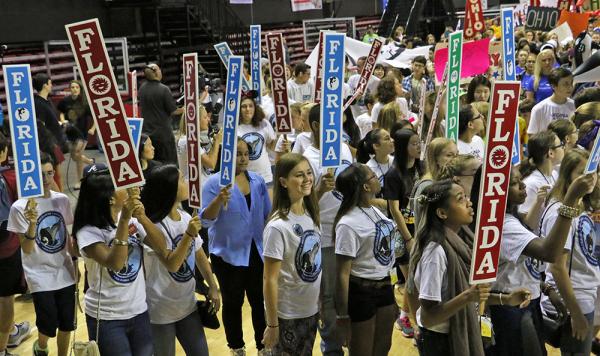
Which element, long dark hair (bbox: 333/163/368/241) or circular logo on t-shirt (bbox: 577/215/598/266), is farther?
long dark hair (bbox: 333/163/368/241)

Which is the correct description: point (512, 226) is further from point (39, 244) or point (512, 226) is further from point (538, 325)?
point (39, 244)

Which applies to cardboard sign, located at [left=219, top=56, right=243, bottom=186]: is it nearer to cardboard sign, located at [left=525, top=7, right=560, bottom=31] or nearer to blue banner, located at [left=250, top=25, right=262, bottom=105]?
blue banner, located at [left=250, top=25, right=262, bottom=105]

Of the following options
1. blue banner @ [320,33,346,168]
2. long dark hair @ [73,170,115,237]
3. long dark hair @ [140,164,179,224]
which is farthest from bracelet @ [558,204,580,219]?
long dark hair @ [73,170,115,237]

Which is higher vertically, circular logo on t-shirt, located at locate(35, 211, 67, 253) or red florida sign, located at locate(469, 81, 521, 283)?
red florida sign, located at locate(469, 81, 521, 283)

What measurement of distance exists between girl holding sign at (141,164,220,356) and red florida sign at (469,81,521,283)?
1.49 meters

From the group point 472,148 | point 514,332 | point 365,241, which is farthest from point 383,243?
point 472,148

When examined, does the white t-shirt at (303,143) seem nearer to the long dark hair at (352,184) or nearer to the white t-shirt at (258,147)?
the white t-shirt at (258,147)

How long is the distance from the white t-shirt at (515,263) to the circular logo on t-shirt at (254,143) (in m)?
3.15

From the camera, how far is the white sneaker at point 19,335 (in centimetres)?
570

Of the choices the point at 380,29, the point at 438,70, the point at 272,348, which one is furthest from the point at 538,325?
the point at 380,29

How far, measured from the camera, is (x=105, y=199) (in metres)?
3.74

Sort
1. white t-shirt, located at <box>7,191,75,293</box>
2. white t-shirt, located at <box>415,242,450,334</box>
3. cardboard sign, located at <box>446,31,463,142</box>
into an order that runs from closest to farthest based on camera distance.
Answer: white t-shirt, located at <box>415,242,450,334</box>
white t-shirt, located at <box>7,191,75,293</box>
cardboard sign, located at <box>446,31,463,142</box>

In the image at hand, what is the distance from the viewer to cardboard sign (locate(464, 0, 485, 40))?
33.7ft

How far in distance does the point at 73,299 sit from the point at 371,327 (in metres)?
1.89
